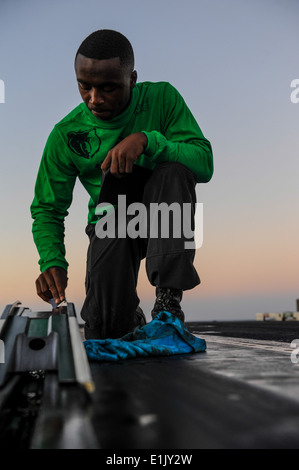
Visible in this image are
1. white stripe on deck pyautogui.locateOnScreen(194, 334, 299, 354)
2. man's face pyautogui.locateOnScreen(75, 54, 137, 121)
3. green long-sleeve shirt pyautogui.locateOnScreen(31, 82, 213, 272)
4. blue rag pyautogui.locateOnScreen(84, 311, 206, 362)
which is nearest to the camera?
blue rag pyautogui.locateOnScreen(84, 311, 206, 362)

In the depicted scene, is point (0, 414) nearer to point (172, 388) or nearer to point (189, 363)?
point (172, 388)

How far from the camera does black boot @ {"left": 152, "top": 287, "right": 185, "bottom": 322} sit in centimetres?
148

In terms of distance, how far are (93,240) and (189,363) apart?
4.07ft

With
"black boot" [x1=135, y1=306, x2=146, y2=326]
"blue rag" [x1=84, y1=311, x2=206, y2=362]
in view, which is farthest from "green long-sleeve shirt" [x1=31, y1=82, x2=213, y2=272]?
"blue rag" [x1=84, y1=311, x2=206, y2=362]

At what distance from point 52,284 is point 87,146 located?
0.77 m

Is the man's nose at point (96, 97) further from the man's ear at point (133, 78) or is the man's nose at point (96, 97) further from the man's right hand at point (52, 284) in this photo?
the man's right hand at point (52, 284)

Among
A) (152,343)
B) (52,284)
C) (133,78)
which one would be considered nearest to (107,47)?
(133,78)

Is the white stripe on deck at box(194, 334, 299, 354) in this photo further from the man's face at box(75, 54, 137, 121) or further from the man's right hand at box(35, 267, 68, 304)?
the man's face at box(75, 54, 137, 121)

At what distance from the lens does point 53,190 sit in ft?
7.32

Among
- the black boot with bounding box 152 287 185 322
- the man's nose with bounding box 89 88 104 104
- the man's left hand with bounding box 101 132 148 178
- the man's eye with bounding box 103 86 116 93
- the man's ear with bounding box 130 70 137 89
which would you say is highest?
the man's ear with bounding box 130 70 137 89

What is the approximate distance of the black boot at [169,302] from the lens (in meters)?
1.48

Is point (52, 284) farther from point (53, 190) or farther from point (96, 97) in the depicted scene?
point (96, 97)

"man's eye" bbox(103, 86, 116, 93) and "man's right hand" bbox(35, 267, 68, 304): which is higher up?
"man's eye" bbox(103, 86, 116, 93)
